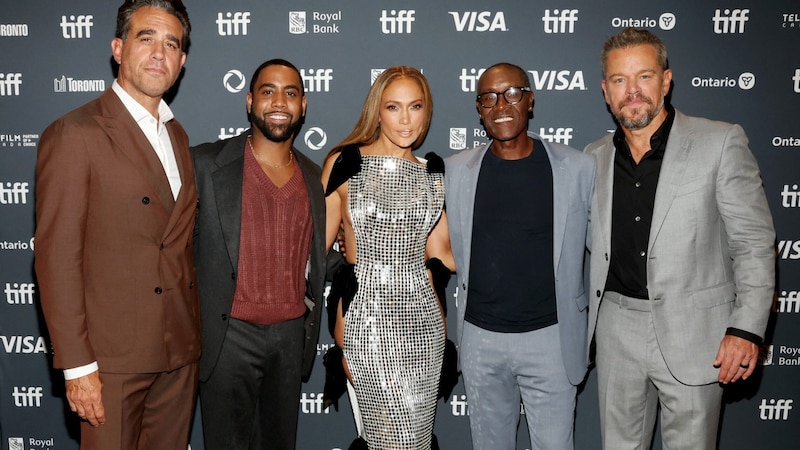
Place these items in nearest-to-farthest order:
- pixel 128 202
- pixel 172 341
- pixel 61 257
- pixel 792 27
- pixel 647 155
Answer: pixel 61 257 < pixel 128 202 < pixel 172 341 < pixel 647 155 < pixel 792 27

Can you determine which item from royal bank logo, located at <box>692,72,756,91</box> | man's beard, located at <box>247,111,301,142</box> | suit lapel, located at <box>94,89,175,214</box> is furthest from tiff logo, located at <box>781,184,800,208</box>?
suit lapel, located at <box>94,89,175,214</box>

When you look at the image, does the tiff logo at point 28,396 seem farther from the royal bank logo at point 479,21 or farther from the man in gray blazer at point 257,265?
the royal bank logo at point 479,21

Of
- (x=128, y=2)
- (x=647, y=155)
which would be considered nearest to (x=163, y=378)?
(x=128, y=2)

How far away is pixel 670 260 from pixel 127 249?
2.27 metres

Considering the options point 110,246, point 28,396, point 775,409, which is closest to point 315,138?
point 110,246

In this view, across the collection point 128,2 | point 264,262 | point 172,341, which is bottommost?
point 172,341

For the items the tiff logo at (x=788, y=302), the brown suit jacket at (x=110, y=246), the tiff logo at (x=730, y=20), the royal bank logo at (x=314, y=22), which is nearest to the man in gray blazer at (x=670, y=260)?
the tiff logo at (x=730, y=20)

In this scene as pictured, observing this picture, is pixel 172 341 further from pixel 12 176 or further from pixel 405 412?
pixel 12 176

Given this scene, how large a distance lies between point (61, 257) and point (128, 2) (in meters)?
1.14

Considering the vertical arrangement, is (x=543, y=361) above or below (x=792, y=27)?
below

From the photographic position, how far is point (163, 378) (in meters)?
2.47

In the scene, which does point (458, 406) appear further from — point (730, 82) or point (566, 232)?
point (730, 82)

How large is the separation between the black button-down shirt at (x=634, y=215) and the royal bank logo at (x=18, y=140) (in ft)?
11.4

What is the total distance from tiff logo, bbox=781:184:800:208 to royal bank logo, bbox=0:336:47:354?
4.81m
